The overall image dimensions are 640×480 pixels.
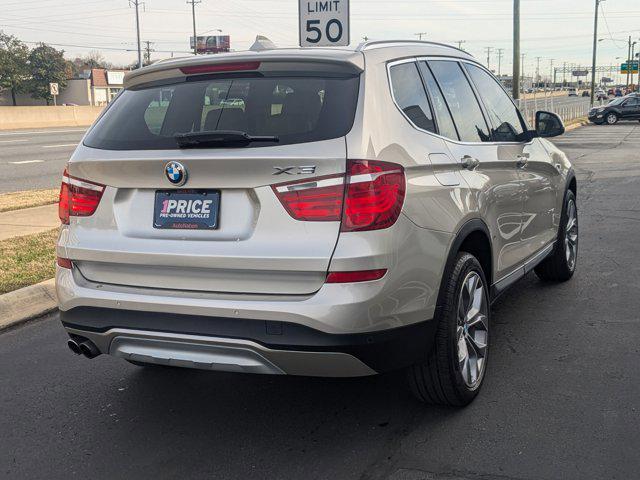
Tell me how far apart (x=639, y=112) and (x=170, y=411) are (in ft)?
139

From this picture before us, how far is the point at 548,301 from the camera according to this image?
19.3 ft

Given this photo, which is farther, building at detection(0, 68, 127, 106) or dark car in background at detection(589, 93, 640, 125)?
building at detection(0, 68, 127, 106)

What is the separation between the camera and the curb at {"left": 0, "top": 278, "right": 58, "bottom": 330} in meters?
5.72

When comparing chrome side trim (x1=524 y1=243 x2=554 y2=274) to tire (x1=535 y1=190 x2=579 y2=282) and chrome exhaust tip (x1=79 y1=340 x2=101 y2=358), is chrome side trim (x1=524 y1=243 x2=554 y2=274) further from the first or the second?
chrome exhaust tip (x1=79 y1=340 x2=101 y2=358)

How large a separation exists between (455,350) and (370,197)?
3.32ft

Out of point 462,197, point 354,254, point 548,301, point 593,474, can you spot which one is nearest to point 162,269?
point 354,254

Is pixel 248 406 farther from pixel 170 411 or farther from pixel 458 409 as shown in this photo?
pixel 458 409

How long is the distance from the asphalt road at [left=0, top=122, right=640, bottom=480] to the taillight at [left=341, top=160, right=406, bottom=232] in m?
1.08

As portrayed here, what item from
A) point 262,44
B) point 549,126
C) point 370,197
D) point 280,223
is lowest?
point 280,223

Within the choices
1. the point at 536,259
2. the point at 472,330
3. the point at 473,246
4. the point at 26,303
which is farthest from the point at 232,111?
the point at 26,303

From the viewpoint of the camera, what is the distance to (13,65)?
9006 cm

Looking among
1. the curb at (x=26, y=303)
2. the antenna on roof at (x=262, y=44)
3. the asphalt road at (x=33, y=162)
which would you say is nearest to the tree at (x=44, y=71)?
the asphalt road at (x=33, y=162)

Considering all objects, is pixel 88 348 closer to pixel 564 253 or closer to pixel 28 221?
pixel 564 253

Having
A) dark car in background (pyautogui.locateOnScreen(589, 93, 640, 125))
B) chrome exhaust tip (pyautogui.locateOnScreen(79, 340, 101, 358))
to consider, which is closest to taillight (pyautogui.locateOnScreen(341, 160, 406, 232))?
chrome exhaust tip (pyautogui.locateOnScreen(79, 340, 101, 358))
